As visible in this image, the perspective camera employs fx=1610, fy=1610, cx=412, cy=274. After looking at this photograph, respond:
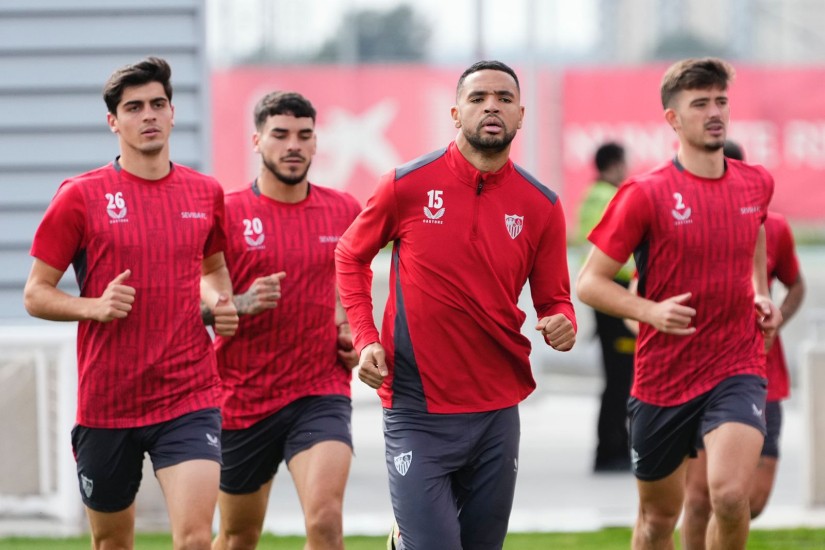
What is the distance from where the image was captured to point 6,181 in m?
10.3

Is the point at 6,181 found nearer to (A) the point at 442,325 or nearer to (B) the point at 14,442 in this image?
(B) the point at 14,442

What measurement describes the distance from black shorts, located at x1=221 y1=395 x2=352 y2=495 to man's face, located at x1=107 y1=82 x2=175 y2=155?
139 cm

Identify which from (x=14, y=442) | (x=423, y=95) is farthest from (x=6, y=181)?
(x=423, y=95)

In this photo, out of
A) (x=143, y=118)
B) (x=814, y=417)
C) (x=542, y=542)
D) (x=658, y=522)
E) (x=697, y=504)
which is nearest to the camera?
(x=143, y=118)

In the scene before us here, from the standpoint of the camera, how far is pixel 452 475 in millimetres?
6141

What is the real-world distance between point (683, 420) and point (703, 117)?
1346 millimetres

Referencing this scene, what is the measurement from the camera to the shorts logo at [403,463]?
19.7 feet

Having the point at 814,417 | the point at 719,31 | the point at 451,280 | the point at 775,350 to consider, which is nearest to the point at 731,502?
the point at 451,280

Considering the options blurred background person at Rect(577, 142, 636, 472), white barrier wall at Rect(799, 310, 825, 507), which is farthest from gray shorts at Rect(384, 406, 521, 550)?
blurred background person at Rect(577, 142, 636, 472)

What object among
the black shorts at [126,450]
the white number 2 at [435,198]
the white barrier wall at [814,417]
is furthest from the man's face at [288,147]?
the white barrier wall at [814,417]

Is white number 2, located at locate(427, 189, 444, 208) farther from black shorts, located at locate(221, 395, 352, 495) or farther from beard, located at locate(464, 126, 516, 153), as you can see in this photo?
black shorts, located at locate(221, 395, 352, 495)

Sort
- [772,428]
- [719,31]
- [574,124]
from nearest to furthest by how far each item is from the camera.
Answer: [772,428], [574,124], [719,31]

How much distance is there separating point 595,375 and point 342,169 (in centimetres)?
556

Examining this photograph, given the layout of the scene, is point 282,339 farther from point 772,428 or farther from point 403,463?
point 772,428
